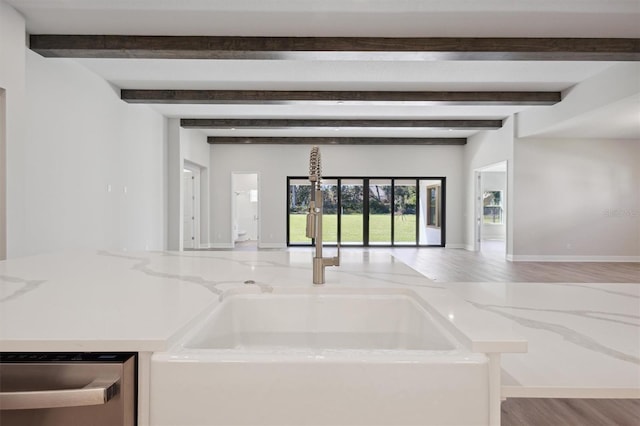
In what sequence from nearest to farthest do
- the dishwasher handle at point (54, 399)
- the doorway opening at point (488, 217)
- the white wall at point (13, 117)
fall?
the dishwasher handle at point (54, 399) < the white wall at point (13, 117) < the doorway opening at point (488, 217)

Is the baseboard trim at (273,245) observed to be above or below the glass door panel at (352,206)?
below

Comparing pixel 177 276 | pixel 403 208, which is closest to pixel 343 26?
pixel 177 276

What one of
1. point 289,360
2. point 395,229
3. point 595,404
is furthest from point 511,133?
point 289,360

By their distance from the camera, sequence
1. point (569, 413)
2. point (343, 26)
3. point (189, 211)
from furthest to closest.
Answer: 1. point (189, 211)
2. point (343, 26)
3. point (569, 413)

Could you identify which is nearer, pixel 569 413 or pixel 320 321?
Answer: pixel 320 321

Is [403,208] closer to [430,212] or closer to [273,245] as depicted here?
[430,212]

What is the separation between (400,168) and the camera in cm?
1040

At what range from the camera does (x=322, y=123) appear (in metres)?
7.99

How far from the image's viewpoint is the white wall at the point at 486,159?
26.2 ft

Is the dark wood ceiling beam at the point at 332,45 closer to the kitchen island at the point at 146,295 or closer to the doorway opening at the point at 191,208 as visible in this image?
the kitchen island at the point at 146,295

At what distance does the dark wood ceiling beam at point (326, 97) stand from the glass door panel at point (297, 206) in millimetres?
4481

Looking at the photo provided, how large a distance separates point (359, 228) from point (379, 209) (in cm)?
74

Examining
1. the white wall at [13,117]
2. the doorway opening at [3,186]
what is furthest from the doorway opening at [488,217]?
the doorway opening at [3,186]

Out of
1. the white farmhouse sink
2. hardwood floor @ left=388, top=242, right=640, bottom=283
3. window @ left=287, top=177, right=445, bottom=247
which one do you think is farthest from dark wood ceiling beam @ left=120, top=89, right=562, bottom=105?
the white farmhouse sink
